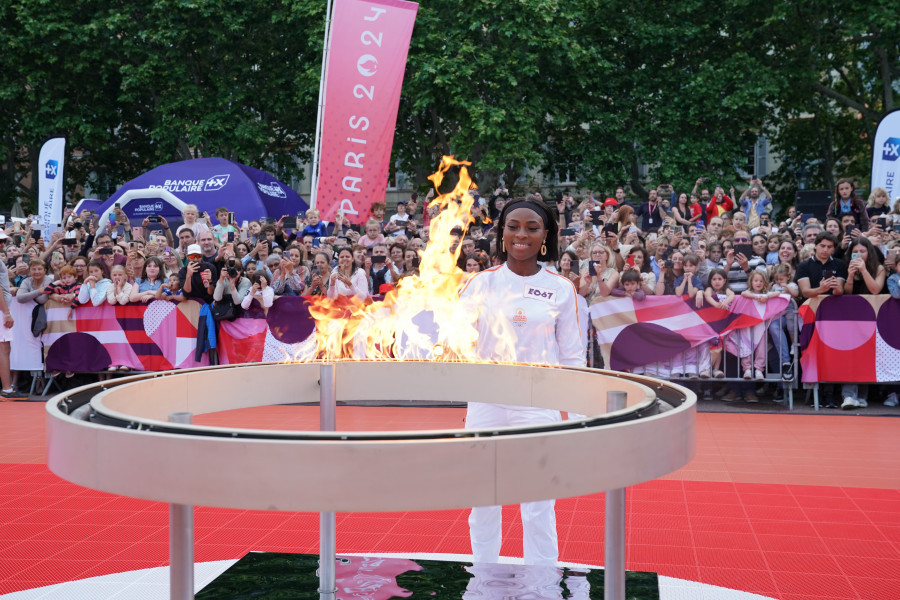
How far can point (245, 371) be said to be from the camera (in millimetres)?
3252

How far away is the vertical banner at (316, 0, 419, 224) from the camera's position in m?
16.4

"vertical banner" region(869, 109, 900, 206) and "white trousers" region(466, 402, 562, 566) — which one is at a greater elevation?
"vertical banner" region(869, 109, 900, 206)

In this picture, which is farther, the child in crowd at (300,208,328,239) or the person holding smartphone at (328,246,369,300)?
the child in crowd at (300,208,328,239)

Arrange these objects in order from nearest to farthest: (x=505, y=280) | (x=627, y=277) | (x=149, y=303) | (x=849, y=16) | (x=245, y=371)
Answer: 1. (x=245, y=371)
2. (x=505, y=280)
3. (x=627, y=277)
4. (x=149, y=303)
5. (x=849, y=16)

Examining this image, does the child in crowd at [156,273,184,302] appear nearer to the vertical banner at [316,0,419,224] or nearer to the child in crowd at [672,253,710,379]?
the vertical banner at [316,0,419,224]

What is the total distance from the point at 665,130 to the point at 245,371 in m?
26.4

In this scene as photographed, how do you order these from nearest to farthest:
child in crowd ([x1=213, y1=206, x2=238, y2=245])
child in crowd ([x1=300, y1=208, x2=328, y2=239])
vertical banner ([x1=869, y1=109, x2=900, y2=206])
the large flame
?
the large flame
child in crowd ([x1=300, y1=208, x2=328, y2=239])
child in crowd ([x1=213, y1=206, x2=238, y2=245])
vertical banner ([x1=869, y1=109, x2=900, y2=206])

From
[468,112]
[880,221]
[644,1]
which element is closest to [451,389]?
[880,221]

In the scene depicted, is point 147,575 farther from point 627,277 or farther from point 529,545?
point 627,277

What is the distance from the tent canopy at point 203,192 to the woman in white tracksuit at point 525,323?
18.9m

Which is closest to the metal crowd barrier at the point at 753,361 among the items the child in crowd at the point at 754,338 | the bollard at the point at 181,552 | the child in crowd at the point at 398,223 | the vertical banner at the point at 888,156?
the child in crowd at the point at 754,338

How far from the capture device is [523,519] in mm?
4000

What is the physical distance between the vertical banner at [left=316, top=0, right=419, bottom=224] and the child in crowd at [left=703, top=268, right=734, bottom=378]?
765 cm

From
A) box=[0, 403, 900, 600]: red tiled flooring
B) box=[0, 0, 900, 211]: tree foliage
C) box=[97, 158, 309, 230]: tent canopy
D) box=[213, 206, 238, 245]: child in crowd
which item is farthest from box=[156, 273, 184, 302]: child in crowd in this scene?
box=[0, 0, 900, 211]: tree foliage
